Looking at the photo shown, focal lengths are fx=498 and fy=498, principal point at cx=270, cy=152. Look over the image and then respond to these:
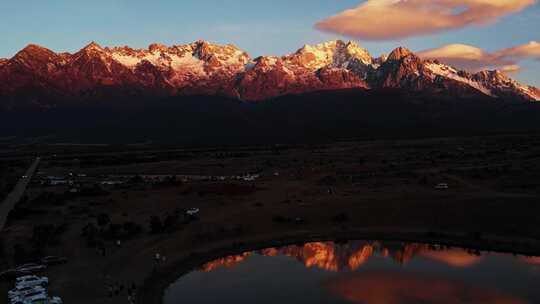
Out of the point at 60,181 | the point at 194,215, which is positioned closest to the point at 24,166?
the point at 60,181

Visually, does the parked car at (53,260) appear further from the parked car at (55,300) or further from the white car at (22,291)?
the parked car at (55,300)

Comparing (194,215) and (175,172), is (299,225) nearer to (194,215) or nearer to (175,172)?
(194,215)

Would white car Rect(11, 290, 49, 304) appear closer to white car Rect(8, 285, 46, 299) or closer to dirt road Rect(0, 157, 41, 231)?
white car Rect(8, 285, 46, 299)

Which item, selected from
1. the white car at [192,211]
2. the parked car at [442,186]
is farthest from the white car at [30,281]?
the parked car at [442,186]

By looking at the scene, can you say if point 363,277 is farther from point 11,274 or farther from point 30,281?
point 11,274

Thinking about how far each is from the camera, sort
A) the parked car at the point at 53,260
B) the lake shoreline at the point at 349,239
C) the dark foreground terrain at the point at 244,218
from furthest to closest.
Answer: the dark foreground terrain at the point at 244,218 → the lake shoreline at the point at 349,239 → the parked car at the point at 53,260
